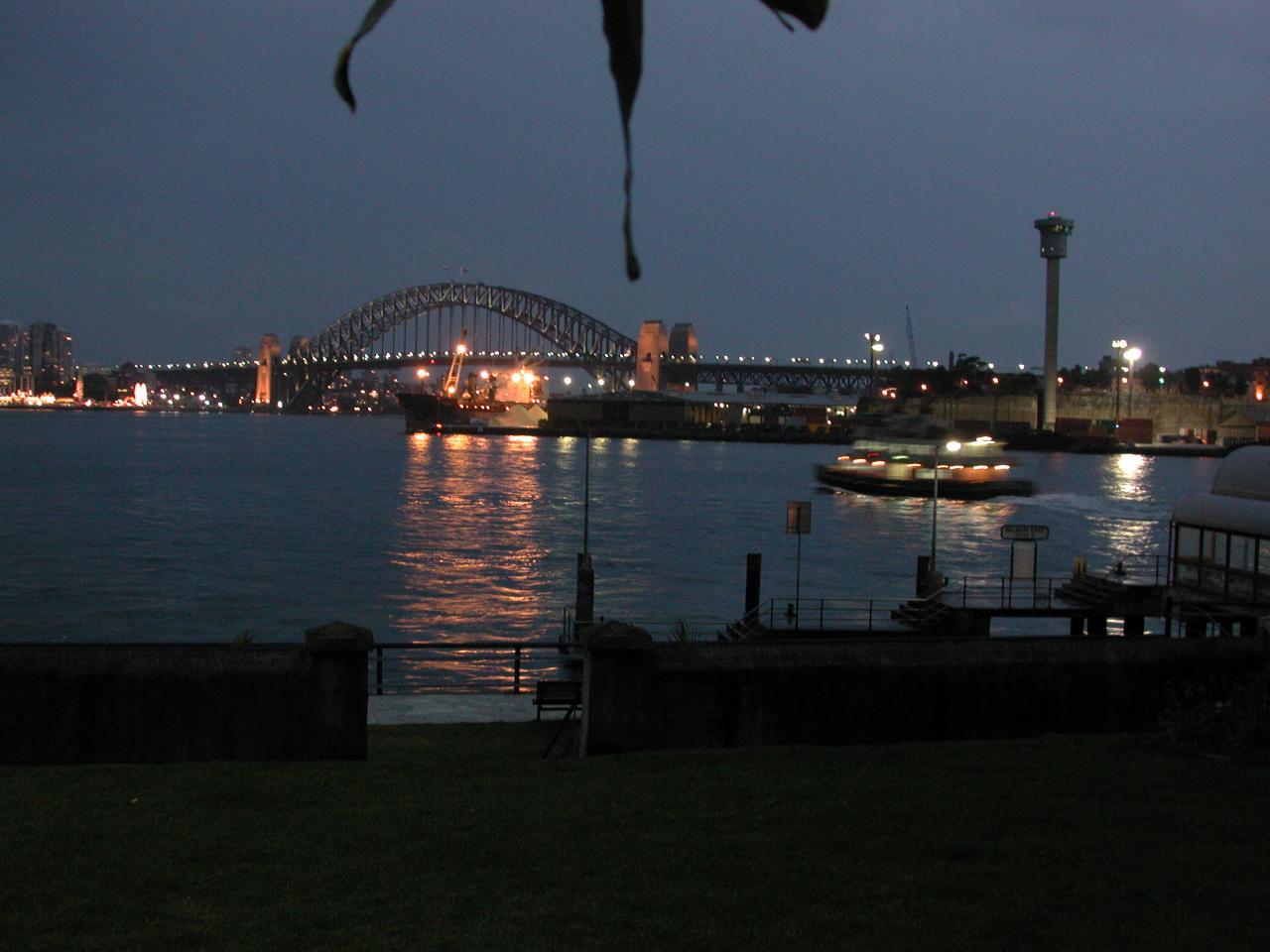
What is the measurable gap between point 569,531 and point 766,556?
9.11 meters

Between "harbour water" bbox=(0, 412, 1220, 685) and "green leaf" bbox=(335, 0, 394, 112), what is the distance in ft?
91.0

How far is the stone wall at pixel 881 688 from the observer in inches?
397

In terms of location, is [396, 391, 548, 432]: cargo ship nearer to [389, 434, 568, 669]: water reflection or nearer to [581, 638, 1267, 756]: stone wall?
[389, 434, 568, 669]: water reflection

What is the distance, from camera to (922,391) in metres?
171

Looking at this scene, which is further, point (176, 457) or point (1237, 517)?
point (176, 457)

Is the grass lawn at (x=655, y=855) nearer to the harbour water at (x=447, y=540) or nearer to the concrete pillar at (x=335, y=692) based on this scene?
the concrete pillar at (x=335, y=692)

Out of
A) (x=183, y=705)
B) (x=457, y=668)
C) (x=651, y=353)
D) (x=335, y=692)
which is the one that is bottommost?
(x=457, y=668)

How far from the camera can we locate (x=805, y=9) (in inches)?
51.8

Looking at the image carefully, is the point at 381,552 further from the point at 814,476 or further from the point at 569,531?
the point at 814,476

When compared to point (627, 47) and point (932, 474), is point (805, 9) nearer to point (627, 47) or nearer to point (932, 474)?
point (627, 47)

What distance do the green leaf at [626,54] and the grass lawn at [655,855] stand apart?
4.39m

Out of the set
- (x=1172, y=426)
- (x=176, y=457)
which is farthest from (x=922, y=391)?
(x=176, y=457)

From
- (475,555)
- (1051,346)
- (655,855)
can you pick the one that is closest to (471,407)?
(1051,346)

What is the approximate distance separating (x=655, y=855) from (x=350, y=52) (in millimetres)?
5491
